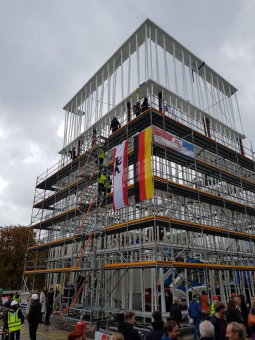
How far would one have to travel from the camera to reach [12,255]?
3134 cm

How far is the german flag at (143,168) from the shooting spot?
39.2 ft

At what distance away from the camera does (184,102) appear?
18500mm

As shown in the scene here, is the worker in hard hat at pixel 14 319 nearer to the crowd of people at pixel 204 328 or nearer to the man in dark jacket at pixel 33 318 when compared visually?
the man in dark jacket at pixel 33 318

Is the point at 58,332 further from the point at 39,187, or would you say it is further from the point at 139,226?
the point at 39,187

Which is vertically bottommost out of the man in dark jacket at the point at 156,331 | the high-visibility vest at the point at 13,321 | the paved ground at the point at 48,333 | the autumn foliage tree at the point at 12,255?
the paved ground at the point at 48,333

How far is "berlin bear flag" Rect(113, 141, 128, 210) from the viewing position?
1334 centimetres

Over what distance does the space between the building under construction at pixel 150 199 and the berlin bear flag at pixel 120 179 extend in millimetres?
80

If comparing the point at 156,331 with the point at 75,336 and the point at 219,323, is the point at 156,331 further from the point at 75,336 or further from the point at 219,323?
the point at 75,336

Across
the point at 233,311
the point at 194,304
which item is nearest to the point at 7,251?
the point at 194,304

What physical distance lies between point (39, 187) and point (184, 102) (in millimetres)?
14693

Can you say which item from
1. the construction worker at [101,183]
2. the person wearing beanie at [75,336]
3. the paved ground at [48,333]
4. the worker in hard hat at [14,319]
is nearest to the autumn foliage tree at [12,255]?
the construction worker at [101,183]

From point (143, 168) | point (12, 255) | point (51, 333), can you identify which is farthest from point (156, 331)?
point (12, 255)

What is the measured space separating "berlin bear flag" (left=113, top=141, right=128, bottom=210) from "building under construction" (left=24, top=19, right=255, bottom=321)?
0.26ft

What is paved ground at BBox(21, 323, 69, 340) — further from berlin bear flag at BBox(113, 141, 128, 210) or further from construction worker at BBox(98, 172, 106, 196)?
construction worker at BBox(98, 172, 106, 196)
